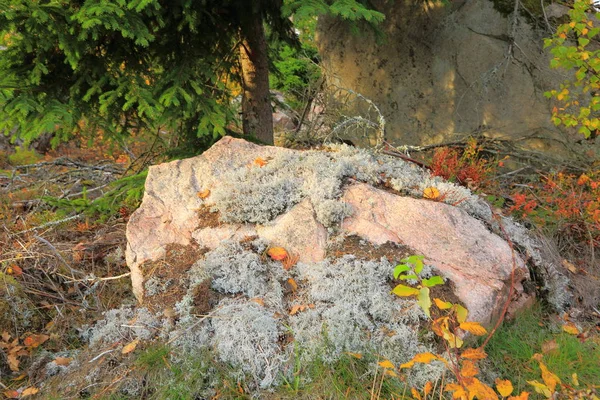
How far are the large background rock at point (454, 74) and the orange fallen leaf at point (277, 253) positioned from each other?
416 centimetres

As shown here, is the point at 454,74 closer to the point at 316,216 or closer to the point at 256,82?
the point at 256,82

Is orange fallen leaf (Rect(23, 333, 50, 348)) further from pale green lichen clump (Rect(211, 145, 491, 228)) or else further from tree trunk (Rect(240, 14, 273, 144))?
tree trunk (Rect(240, 14, 273, 144))

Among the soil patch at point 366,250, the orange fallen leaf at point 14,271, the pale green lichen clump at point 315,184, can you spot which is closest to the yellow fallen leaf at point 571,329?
the pale green lichen clump at point 315,184

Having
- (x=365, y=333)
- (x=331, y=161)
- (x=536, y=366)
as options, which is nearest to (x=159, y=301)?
(x=365, y=333)

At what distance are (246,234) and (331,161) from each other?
3.34 feet

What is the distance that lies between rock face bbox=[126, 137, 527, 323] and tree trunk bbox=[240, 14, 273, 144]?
57.9 inches

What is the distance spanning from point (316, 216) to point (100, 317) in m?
1.70

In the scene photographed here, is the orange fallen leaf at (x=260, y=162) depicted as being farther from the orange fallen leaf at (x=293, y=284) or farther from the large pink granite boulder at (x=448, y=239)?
the orange fallen leaf at (x=293, y=284)

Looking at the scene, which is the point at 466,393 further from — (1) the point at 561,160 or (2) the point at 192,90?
(1) the point at 561,160

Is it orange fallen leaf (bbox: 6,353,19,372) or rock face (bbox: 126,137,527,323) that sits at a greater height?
rock face (bbox: 126,137,527,323)

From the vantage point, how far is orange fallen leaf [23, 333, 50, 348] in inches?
117

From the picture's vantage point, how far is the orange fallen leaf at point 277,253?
10.2 ft

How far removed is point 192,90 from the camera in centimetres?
420

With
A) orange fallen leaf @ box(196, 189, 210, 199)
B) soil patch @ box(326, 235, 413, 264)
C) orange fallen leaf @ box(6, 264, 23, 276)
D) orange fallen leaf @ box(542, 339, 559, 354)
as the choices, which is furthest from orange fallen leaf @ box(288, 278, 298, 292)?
orange fallen leaf @ box(6, 264, 23, 276)
